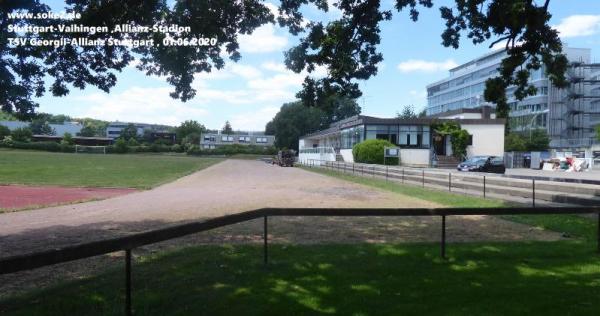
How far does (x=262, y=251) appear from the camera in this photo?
8.00 m

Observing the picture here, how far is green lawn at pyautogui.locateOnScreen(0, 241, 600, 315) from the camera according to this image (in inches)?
197

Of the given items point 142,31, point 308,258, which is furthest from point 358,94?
point 308,258

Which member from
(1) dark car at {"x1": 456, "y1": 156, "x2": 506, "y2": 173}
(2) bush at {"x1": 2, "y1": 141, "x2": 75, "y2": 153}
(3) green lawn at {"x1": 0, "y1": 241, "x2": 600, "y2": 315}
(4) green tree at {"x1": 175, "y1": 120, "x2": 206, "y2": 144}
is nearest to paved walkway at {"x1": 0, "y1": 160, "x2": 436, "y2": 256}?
(3) green lawn at {"x1": 0, "y1": 241, "x2": 600, "y2": 315}

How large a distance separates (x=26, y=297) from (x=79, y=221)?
714 cm

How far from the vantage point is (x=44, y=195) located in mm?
19672

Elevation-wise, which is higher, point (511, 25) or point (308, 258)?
point (511, 25)

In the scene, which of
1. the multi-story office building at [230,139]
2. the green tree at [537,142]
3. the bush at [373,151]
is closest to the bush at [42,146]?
the multi-story office building at [230,139]

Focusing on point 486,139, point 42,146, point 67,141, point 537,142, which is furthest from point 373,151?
point 67,141

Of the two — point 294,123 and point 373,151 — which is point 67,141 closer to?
point 294,123

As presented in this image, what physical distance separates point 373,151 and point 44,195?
107 feet

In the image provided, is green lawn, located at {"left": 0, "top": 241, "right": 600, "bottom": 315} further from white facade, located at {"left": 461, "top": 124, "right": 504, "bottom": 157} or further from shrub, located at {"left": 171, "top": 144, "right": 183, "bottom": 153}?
shrub, located at {"left": 171, "top": 144, "right": 183, "bottom": 153}

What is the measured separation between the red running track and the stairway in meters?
34.3

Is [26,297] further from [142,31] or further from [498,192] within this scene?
[498,192]

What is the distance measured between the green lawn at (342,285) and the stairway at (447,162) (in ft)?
141
